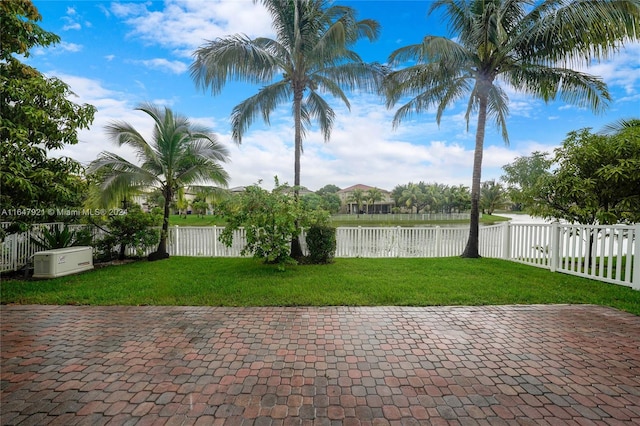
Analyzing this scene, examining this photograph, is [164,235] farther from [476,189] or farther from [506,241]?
[506,241]

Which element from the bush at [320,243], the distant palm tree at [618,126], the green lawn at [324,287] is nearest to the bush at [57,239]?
→ the green lawn at [324,287]

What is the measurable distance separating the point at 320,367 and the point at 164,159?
Answer: 8.26 metres

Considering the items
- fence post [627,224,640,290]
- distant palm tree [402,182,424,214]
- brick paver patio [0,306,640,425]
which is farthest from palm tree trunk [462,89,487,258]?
distant palm tree [402,182,424,214]

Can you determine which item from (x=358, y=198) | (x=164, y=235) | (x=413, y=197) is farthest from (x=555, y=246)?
(x=358, y=198)

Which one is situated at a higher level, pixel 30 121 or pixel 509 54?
pixel 509 54

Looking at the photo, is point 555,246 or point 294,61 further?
point 294,61

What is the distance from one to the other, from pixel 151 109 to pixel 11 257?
5155mm

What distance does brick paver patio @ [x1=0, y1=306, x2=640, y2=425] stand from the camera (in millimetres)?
1959

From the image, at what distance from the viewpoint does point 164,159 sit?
27.5 feet

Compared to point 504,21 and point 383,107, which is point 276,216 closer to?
point 383,107

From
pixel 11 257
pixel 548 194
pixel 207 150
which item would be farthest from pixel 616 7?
pixel 11 257

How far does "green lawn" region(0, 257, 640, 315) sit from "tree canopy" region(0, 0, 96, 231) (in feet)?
6.15

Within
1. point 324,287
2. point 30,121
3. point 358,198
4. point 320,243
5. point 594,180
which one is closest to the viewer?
point 30,121

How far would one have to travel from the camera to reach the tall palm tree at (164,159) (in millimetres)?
7805
